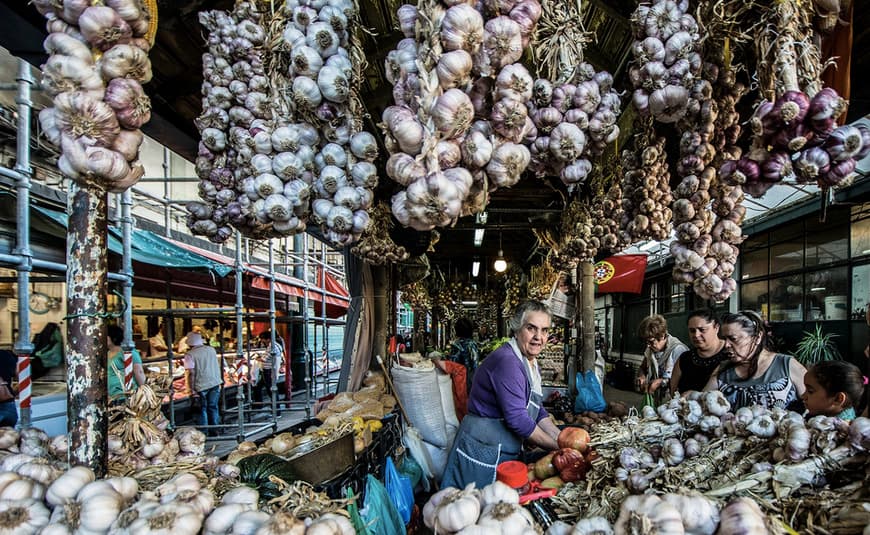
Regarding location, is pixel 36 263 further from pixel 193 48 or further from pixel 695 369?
pixel 695 369

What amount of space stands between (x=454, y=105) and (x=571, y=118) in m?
0.76

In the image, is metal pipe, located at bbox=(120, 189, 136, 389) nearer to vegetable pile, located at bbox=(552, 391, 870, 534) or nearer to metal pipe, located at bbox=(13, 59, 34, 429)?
metal pipe, located at bbox=(13, 59, 34, 429)

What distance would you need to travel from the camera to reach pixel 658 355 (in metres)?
4.66

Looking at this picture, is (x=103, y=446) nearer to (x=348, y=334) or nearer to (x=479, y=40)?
(x=479, y=40)

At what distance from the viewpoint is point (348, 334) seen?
6.11 meters

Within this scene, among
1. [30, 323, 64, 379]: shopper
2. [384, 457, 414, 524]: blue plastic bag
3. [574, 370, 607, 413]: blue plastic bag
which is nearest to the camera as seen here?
[384, 457, 414, 524]: blue plastic bag

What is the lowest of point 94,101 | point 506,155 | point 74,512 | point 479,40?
point 74,512

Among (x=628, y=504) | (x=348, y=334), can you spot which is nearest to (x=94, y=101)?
(x=628, y=504)

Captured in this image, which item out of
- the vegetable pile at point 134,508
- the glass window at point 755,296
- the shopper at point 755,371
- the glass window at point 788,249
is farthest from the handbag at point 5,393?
the glass window at point 755,296

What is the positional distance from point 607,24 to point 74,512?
3860mm

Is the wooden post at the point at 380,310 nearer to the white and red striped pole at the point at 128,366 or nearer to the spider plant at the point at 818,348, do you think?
the white and red striped pole at the point at 128,366

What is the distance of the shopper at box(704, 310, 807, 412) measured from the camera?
2701mm

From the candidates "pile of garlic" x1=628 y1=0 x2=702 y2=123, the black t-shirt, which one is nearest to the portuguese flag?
the black t-shirt

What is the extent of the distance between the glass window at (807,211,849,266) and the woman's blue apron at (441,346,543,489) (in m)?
6.60
